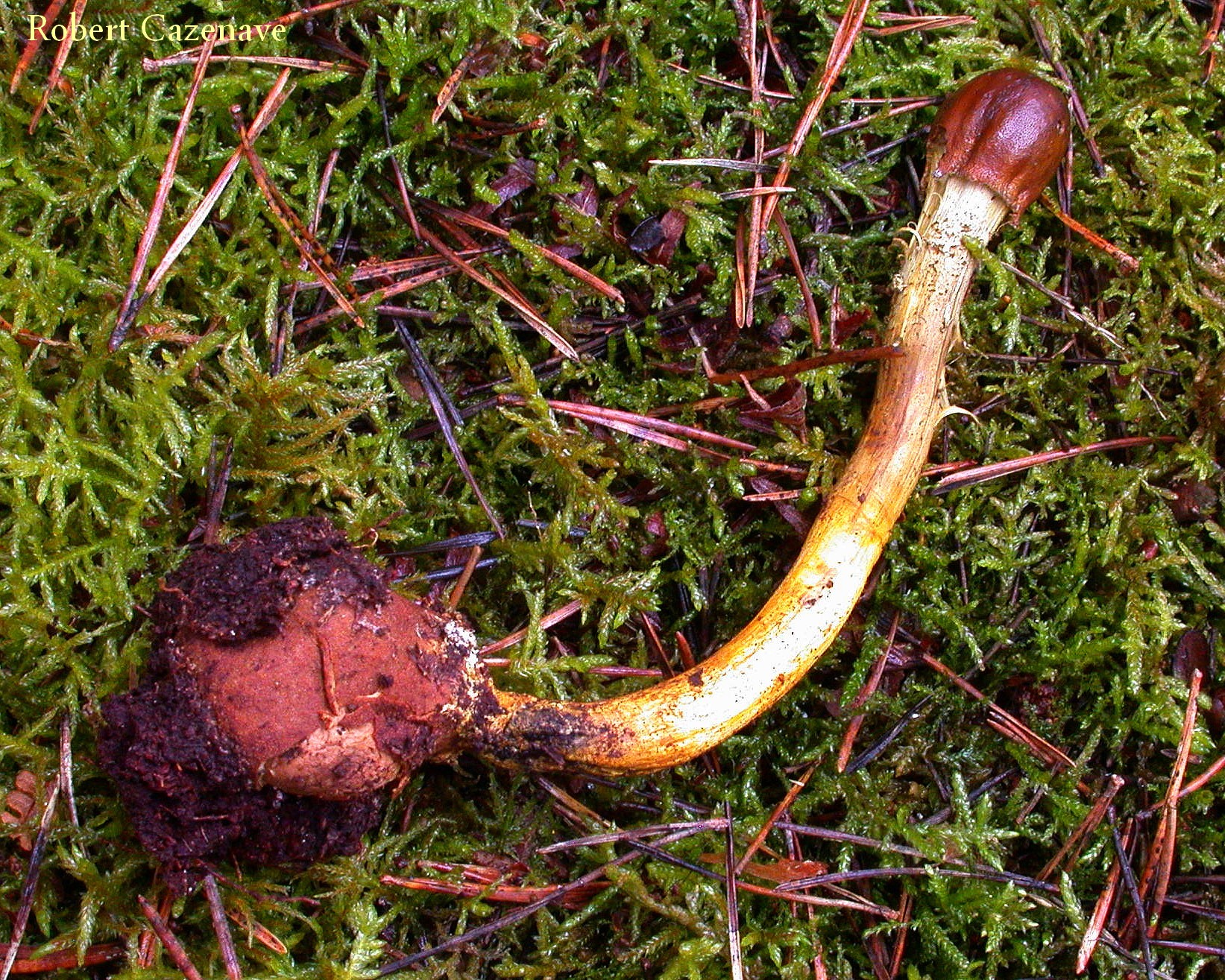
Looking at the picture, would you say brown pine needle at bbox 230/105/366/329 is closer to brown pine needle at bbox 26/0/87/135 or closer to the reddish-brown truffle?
brown pine needle at bbox 26/0/87/135

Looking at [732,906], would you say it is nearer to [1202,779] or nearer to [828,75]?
[1202,779]

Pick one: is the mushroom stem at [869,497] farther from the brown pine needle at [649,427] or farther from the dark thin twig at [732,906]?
the brown pine needle at [649,427]

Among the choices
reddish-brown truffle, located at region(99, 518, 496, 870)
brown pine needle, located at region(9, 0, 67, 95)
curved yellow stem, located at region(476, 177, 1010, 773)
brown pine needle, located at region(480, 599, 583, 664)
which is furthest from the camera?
brown pine needle, located at region(480, 599, 583, 664)

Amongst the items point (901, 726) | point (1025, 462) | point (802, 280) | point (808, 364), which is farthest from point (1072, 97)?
point (901, 726)

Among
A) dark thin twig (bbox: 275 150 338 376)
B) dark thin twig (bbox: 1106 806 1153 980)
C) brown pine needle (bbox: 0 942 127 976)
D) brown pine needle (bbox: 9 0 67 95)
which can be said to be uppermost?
brown pine needle (bbox: 9 0 67 95)

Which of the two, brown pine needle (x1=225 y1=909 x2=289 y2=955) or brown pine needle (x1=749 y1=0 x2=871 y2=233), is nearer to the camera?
brown pine needle (x1=225 y1=909 x2=289 y2=955)

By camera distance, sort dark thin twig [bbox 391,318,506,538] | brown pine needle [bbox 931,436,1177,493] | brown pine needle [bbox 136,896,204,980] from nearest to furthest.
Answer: brown pine needle [bbox 136,896,204,980], dark thin twig [bbox 391,318,506,538], brown pine needle [bbox 931,436,1177,493]

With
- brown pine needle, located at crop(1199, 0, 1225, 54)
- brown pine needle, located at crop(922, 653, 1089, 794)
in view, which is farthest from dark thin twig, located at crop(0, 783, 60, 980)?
brown pine needle, located at crop(1199, 0, 1225, 54)
